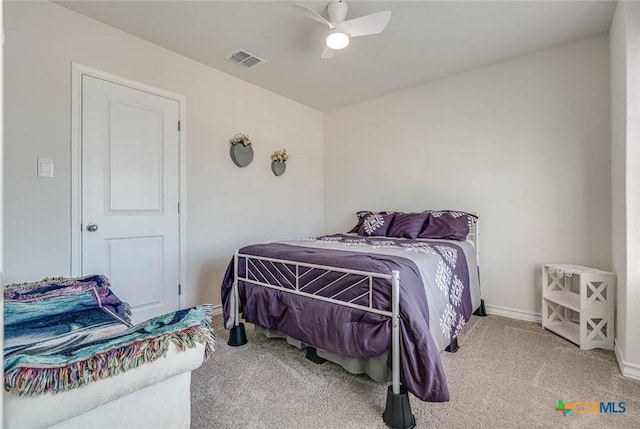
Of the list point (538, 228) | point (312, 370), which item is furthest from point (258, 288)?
point (538, 228)

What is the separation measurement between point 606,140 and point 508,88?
3.15 ft

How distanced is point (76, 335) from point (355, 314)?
1325 millimetres

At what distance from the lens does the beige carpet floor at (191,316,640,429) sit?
153 centimetres

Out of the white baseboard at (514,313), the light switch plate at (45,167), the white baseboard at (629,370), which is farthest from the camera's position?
the white baseboard at (514,313)

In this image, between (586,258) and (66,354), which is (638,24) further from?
(66,354)

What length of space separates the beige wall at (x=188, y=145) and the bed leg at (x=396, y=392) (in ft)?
7.32

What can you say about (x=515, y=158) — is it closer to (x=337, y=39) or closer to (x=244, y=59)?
(x=337, y=39)

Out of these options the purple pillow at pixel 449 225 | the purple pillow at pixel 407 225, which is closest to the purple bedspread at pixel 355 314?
the purple pillow at pixel 449 225

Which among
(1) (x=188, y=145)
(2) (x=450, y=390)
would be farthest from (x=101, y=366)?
(1) (x=188, y=145)

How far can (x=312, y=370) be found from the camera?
1997mm

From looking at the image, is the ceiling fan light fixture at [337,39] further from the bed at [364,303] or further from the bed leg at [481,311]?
the bed leg at [481,311]

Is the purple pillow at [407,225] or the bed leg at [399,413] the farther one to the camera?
the purple pillow at [407,225]

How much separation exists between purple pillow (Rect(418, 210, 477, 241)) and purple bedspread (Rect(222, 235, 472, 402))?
1.93 ft

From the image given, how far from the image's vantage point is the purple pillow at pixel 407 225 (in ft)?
10.1
